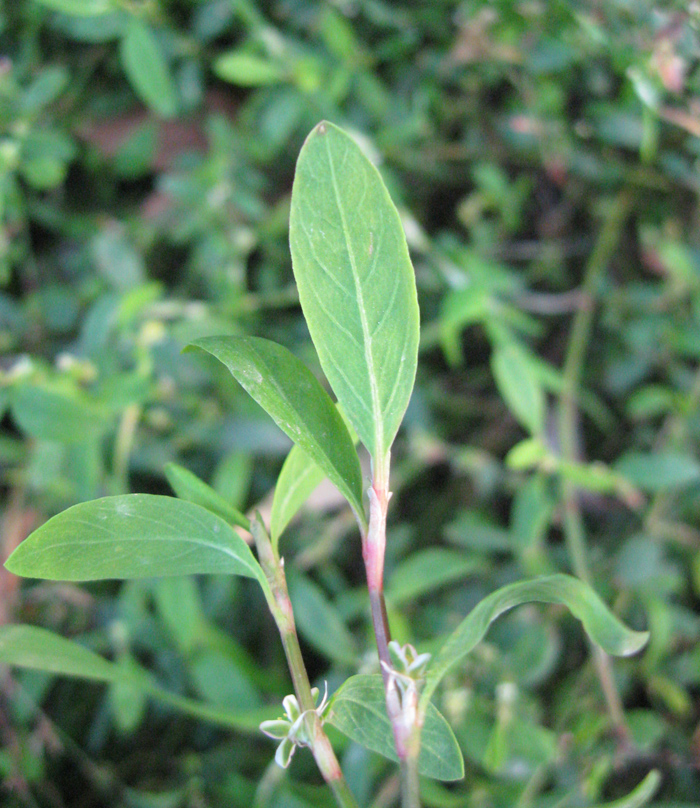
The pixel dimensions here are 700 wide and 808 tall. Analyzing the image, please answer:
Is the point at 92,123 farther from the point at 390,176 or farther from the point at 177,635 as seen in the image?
the point at 177,635

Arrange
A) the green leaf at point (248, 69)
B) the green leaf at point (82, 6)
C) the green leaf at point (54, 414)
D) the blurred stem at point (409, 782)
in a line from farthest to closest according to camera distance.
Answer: the green leaf at point (248, 69) → the green leaf at point (82, 6) → the green leaf at point (54, 414) → the blurred stem at point (409, 782)

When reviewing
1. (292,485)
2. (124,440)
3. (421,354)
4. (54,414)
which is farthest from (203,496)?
(421,354)

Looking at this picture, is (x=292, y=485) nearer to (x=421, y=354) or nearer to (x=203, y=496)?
(x=203, y=496)

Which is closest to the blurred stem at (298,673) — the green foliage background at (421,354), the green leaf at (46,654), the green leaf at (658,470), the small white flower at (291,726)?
the small white flower at (291,726)

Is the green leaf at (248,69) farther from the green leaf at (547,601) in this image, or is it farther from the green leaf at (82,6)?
the green leaf at (547,601)

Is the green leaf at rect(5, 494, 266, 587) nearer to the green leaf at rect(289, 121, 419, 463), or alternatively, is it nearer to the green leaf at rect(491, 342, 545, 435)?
the green leaf at rect(289, 121, 419, 463)

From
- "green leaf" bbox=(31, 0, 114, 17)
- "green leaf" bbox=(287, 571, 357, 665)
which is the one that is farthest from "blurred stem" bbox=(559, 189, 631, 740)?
"green leaf" bbox=(31, 0, 114, 17)
